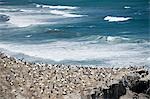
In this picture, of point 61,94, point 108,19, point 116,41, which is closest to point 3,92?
point 61,94

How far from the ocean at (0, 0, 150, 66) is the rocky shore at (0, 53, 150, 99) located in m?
14.3

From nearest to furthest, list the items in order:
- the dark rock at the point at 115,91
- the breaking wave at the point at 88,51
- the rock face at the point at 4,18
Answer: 1. the dark rock at the point at 115,91
2. the breaking wave at the point at 88,51
3. the rock face at the point at 4,18

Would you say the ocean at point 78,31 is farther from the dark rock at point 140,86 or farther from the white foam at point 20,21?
the dark rock at point 140,86

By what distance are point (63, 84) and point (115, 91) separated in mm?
3059

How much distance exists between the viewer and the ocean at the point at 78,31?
1641 inches

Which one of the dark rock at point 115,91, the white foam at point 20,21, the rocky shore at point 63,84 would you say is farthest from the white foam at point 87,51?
the dark rock at point 115,91

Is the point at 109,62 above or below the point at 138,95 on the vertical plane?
below

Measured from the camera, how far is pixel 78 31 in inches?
2235

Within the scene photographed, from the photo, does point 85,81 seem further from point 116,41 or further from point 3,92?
point 116,41

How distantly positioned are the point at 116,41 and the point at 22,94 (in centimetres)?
2891

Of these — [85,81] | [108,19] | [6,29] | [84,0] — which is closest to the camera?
[85,81]

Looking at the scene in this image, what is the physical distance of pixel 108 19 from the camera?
2618 inches

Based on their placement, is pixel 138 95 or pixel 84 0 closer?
pixel 138 95

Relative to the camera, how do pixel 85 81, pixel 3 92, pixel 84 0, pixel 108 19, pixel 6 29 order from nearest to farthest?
pixel 3 92, pixel 85 81, pixel 6 29, pixel 108 19, pixel 84 0
